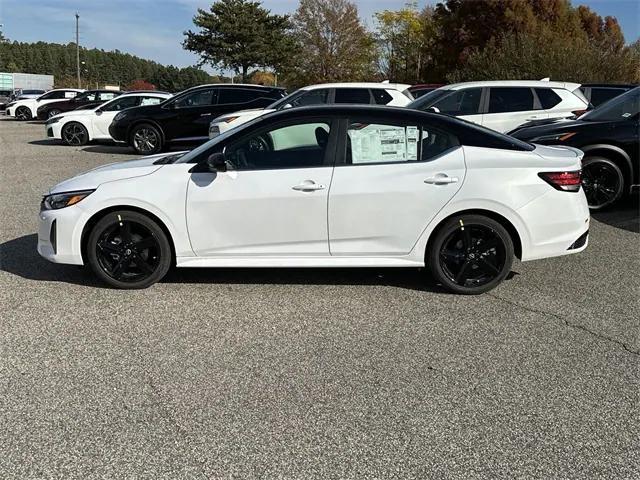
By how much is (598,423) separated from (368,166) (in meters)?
2.52

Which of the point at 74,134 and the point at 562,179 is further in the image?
the point at 74,134

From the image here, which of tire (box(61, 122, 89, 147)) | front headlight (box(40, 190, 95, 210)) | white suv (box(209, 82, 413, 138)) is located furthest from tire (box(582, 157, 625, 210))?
tire (box(61, 122, 89, 147))

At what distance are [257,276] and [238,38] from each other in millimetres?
44523

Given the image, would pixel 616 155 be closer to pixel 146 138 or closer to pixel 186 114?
pixel 186 114

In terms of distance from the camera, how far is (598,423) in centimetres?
309

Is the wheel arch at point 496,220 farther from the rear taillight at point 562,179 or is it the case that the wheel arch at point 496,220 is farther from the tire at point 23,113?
the tire at point 23,113

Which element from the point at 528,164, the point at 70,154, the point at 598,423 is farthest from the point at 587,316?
the point at 70,154

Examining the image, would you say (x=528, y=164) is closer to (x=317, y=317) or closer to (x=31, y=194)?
(x=317, y=317)

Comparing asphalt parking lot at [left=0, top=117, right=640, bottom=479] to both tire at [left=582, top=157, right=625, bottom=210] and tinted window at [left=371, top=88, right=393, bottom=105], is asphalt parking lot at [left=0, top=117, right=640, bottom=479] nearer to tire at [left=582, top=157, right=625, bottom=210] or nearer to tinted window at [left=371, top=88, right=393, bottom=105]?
tire at [left=582, top=157, right=625, bottom=210]

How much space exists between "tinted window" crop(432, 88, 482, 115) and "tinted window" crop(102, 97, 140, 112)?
1047 cm

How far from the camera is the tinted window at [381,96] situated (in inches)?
496

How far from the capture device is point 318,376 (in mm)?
3547

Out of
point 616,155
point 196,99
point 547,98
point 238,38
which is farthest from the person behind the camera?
point 238,38

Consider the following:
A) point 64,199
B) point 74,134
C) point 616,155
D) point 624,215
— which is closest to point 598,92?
point 616,155
